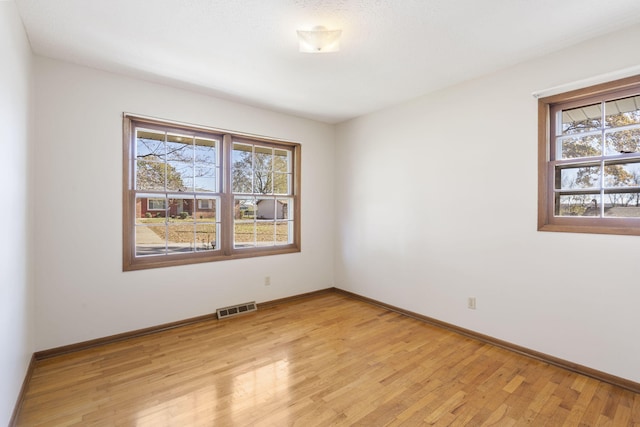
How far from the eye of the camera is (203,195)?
3.53 meters

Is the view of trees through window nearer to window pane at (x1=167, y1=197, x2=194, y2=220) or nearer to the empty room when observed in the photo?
the empty room

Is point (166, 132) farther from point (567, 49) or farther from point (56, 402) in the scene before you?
point (567, 49)

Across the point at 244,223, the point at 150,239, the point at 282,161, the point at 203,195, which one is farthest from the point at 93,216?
the point at 282,161

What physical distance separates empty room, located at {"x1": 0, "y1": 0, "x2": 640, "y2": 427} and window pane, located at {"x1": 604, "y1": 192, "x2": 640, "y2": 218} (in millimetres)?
15

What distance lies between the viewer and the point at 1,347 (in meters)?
1.60

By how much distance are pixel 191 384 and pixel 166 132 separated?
254 centimetres

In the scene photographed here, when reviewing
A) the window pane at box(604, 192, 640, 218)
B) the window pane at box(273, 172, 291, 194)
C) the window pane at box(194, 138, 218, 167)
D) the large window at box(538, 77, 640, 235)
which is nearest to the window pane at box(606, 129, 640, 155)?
the large window at box(538, 77, 640, 235)

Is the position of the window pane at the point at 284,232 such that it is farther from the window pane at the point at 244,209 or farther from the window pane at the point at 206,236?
the window pane at the point at 206,236

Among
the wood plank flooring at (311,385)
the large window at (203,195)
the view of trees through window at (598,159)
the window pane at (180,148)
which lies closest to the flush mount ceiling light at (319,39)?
the large window at (203,195)

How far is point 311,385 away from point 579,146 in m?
2.92

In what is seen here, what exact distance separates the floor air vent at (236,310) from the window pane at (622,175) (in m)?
3.73

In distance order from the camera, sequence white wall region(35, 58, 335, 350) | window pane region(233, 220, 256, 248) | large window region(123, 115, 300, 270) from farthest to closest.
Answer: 1. window pane region(233, 220, 256, 248)
2. large window region(123, 115, 300, 270)
3. white wall region(35, 58, 335, 350)

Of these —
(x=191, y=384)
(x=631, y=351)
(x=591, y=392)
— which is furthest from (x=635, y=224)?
(x=191, y=384)

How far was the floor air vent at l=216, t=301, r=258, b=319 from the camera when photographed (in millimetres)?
3527
